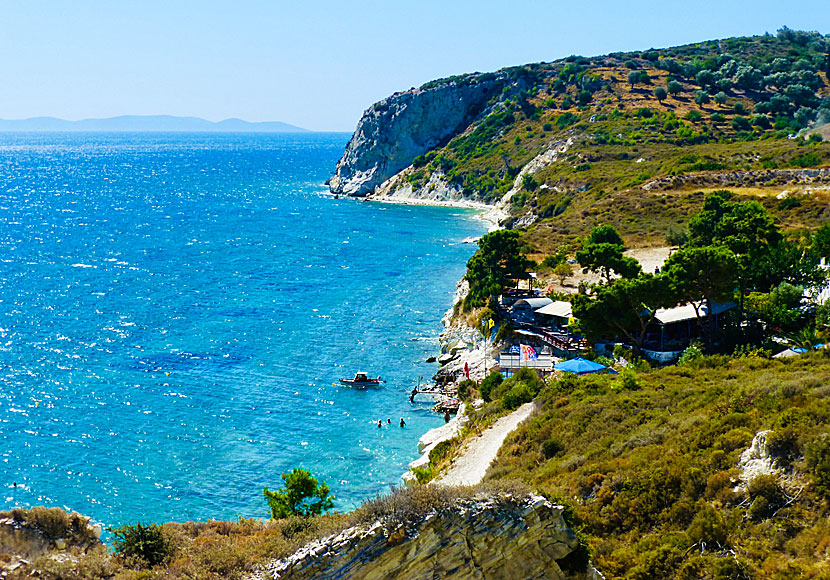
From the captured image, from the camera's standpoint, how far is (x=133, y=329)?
6066 cm

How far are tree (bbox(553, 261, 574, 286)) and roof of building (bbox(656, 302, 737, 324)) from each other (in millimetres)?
15562

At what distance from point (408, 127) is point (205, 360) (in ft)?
431

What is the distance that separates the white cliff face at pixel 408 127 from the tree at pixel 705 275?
133377 mm

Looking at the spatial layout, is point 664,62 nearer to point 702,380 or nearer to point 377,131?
point 377,131

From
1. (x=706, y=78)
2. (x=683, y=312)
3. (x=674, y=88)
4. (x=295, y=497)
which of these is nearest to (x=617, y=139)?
(x=674, y=88)

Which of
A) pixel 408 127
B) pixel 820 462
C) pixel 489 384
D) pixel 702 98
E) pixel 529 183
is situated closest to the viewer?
pixel 820 462

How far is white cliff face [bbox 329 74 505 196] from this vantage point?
17425cm

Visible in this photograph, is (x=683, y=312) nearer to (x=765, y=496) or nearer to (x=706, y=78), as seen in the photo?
(x=765, y=496)

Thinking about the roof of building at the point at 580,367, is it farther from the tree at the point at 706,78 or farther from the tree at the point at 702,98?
the tree at the point at 706,78

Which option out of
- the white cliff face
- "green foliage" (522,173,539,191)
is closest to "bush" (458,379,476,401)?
"green foliage" (522,173,539,191)

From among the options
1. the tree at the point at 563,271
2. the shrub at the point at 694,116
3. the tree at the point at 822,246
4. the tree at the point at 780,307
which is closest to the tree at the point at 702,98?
the shrub at the point at 694,116

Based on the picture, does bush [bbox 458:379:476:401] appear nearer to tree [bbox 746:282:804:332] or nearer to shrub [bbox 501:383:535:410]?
shrub [bbox 501:383:535:410]

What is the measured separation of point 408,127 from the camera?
579 ft

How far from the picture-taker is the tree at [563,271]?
197 ft
